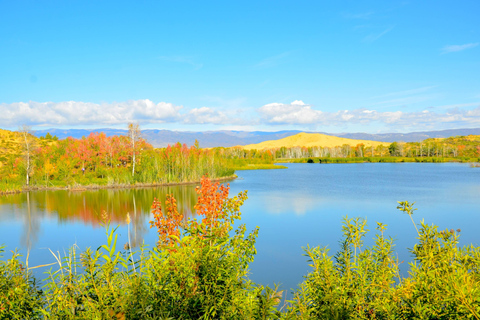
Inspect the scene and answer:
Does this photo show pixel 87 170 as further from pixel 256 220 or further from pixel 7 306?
pixel 7 306

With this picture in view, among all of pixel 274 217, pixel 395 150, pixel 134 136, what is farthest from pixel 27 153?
pixel 395 150

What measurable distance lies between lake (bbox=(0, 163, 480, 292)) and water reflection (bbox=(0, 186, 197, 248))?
0.05 m

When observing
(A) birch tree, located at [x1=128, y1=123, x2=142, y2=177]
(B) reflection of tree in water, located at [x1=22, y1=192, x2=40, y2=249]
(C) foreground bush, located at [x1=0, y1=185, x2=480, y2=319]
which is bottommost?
(B) reflection of tree in water, located at [x1=22, y1=192, x2=40, y2=249]

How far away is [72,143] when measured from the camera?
36719 mm

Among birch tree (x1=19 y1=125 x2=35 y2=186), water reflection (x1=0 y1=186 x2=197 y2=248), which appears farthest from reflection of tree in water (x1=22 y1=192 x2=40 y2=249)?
birch tree (x1=19 y1=125 x2=35 y2=186)

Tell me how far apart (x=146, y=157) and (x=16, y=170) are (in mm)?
12097

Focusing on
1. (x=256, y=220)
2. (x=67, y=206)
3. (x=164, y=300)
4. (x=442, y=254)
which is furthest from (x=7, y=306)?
(x=67, y=206)

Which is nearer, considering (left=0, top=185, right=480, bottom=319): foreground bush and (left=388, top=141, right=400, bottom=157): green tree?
(left=0, top=185, right=480, bottom=319): foreground bush

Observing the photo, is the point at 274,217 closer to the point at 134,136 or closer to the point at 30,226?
the point at 30,226

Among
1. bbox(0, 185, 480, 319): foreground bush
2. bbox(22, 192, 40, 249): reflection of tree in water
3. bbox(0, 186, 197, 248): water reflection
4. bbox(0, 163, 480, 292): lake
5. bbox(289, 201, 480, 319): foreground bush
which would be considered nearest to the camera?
bbox(289, 201, 480, 319): foreground bush

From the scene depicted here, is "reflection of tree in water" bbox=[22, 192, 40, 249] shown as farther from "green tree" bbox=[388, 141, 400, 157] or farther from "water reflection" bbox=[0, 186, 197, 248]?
"green tree" bbox=[388, 141, 400, 157]

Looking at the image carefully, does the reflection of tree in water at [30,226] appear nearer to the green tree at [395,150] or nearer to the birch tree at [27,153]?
the birch tree at [27,153]

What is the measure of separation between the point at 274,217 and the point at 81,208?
12.4 m

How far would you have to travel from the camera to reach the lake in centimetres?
1198
